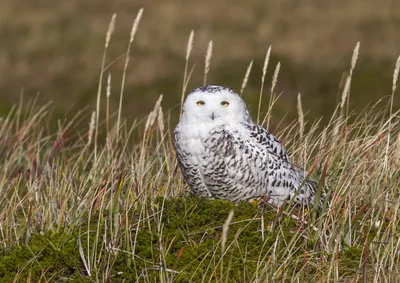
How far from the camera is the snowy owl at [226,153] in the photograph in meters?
5.61

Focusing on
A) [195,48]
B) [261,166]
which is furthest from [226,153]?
[195,48]

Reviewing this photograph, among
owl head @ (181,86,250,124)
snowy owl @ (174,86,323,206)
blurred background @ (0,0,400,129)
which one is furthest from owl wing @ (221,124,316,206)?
blurred background @ (0,0,400,129)

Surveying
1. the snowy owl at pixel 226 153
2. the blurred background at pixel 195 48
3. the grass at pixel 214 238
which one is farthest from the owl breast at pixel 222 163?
the blurred background at pixel 195 48

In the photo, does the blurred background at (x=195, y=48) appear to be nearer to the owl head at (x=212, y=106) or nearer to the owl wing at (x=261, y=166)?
the owl wing at (x=261, y=166)

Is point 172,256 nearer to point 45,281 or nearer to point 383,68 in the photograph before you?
point 45,281

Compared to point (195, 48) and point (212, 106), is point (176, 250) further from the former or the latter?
point (195, 48)

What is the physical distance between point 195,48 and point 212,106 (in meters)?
13.3

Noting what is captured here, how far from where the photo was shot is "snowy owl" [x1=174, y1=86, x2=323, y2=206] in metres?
5.61

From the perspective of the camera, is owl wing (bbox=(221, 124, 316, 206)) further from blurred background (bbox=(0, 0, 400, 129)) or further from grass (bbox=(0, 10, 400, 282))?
blurred background (bbox=(0, 0, 400, 129))

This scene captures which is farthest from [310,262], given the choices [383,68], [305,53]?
[305,53]

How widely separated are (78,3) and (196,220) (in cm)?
1725

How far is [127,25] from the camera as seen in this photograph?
20.3 m

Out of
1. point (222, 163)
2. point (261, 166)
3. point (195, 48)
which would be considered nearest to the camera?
point (222, 163)

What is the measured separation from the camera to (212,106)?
5656mm
